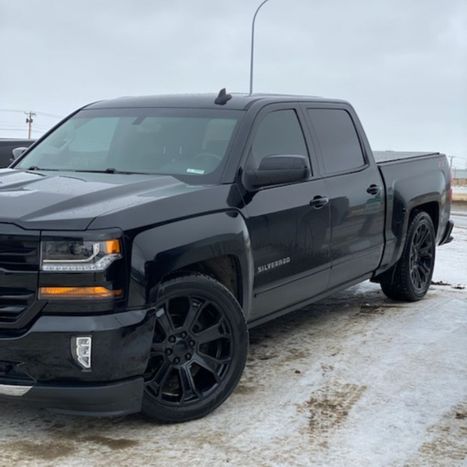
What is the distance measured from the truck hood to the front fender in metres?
0.19

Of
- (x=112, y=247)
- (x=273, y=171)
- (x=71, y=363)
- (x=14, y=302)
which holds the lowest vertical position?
(x=71, y=363)

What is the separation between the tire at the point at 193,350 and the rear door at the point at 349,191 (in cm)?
148

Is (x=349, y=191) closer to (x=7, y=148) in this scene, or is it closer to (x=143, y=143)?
(x=143, y=143)

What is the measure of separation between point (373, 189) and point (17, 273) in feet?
10.9

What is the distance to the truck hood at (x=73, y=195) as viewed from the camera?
140 inches

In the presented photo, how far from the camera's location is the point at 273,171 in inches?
180

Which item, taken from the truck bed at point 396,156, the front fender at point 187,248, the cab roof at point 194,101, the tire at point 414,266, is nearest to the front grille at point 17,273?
the front fender at point 187,248

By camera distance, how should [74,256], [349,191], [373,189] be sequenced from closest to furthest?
[74,256]
[349,191]
[373,189]

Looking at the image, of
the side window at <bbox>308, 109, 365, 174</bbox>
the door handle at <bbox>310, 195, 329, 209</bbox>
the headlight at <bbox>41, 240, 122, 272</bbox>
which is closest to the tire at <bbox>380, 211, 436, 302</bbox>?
the side window at <bbox>308, 109, 365, 174</bbox>

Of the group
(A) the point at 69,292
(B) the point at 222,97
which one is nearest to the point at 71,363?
(A) the point at 69,292

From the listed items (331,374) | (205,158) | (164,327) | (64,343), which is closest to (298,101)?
(205,158)

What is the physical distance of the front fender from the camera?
143 inches

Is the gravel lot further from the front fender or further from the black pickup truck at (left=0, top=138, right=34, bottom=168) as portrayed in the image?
the black pickup truck at (left=0, top=138, right=34, bottom=168)

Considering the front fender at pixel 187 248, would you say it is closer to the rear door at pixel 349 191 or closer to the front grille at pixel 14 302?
the front grille at pixel 14 302
